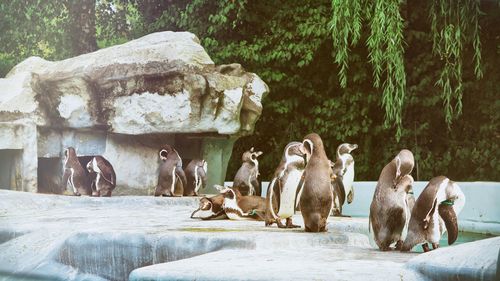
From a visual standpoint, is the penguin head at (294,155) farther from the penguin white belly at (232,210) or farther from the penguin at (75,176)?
the penguin at (75,176)

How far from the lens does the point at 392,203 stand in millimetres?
2787

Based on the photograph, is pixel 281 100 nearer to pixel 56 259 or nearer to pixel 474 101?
pixel 474 101

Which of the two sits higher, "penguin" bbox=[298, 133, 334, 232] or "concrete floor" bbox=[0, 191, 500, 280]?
"penguin" bbox=[298, 133, 334, 232]

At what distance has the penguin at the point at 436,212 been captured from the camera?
265 centimetres

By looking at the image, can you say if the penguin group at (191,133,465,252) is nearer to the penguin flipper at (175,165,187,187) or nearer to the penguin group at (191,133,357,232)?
the penguin group at (191,133,357,232)

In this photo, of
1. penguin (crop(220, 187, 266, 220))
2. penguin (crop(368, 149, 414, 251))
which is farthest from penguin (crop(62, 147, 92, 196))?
penguin (crop(368, 149, 414, 251))

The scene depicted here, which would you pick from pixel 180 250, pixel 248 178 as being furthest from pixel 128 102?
pixel 180 250

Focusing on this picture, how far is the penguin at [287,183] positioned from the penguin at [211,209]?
560 mm

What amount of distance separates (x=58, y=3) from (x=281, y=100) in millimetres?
1827

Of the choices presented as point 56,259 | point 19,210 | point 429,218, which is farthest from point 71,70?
point 429,218

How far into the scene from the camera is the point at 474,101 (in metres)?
6.39

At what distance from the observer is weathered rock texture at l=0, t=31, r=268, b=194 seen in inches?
233

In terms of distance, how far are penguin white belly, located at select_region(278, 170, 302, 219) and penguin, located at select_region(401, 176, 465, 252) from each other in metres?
0.61

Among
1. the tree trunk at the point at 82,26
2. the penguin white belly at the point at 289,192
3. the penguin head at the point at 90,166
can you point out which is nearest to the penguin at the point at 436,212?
the penguin white belly at the point at 289,192
